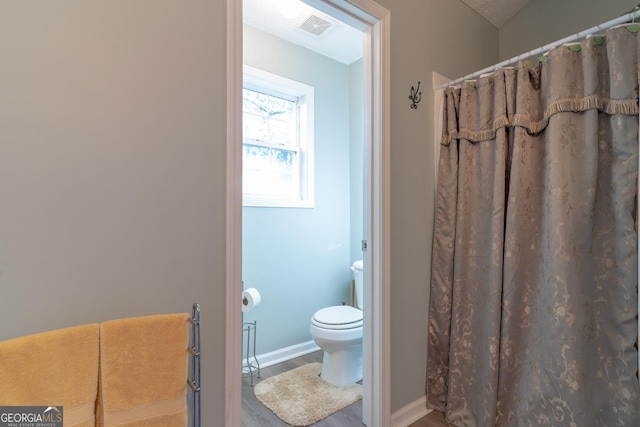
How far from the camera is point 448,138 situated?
71.9 inches

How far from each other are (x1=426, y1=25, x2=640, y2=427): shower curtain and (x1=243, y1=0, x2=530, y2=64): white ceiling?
103 cm

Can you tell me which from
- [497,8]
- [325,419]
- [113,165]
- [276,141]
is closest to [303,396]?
[325,419]

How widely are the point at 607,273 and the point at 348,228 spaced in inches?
72.8

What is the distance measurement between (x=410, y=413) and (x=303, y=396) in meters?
0.66

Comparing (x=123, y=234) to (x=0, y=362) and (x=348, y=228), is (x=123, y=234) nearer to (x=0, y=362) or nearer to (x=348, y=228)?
(x=0, y=362)

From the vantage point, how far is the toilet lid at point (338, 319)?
2049 mm

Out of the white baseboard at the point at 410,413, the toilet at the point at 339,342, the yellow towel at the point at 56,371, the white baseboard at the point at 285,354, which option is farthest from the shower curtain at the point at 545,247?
the yellow towel at the point at 56,371

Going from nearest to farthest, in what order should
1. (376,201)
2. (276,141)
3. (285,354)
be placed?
(376,201) → (285,354) → (276,141)

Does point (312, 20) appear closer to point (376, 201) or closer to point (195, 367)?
point (376, 201)

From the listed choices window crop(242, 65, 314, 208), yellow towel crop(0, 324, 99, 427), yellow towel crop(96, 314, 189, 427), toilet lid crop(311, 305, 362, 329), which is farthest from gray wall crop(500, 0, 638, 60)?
yellow towel crop(0, 324, 99, 427)

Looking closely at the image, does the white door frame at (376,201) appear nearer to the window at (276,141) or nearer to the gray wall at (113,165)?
the gray wall at (113,165)

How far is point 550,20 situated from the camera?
7.29 ft

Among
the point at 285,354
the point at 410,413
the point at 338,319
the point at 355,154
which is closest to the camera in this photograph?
the point at 410,413

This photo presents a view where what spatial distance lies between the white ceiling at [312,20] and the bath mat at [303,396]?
2.31 m
